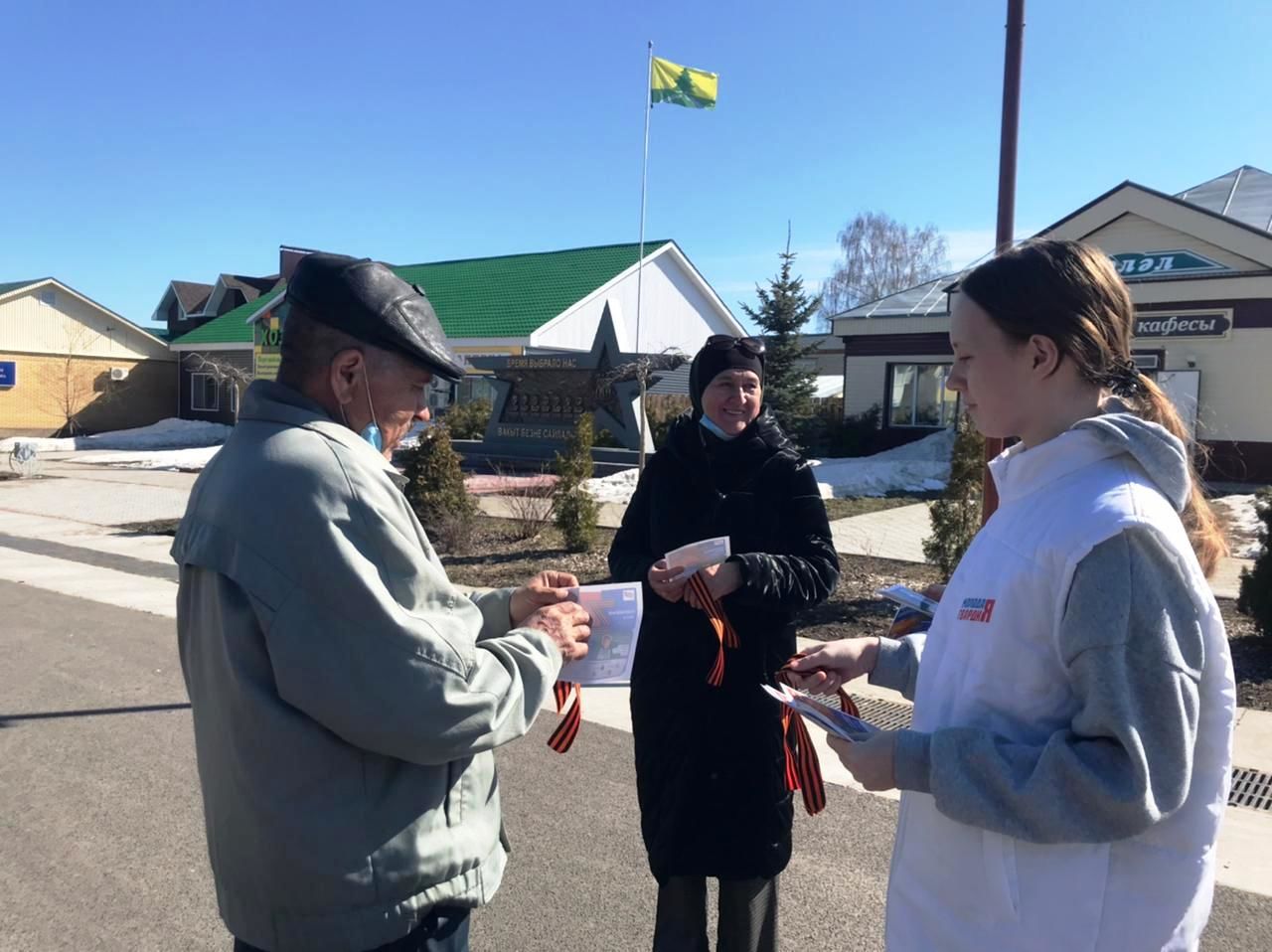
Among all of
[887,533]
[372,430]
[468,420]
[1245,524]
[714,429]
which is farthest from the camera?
[468,420]

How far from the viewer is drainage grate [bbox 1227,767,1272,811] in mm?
4828

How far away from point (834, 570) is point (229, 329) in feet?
137

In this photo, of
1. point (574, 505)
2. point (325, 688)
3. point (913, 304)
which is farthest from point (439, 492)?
point (913, 304)

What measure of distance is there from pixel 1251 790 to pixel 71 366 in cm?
4298

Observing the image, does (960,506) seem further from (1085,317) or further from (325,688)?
(325,688)

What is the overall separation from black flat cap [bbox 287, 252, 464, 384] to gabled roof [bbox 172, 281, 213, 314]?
49.3 m

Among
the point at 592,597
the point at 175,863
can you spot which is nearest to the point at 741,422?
the point at 592,597

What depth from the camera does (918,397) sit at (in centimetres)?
2773

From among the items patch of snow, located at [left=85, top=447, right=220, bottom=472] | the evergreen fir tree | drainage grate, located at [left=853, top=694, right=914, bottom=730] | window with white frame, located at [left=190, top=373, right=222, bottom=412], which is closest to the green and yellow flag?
the evergreen fir tree

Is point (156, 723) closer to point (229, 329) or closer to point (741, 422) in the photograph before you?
point (741, 422)

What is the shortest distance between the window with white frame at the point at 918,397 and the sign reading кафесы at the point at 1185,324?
5.98 meters

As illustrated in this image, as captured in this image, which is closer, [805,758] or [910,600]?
[910,600]

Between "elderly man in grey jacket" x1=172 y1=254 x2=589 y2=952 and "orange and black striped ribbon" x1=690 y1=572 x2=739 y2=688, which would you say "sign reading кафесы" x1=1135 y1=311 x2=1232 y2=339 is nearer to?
"orange and black striped ribbon" x1=690 y1=572 x2=739 y2=688

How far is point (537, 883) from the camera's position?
392 cm
